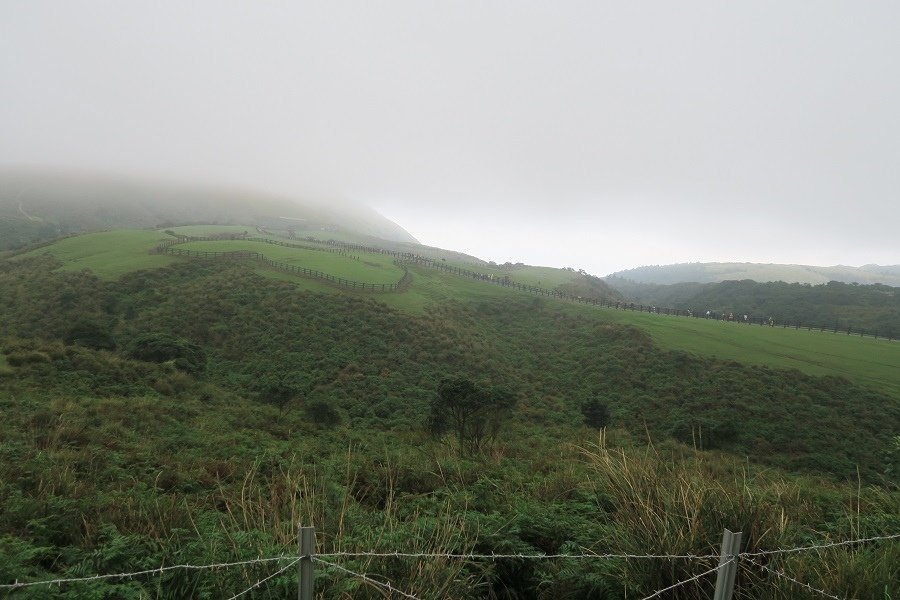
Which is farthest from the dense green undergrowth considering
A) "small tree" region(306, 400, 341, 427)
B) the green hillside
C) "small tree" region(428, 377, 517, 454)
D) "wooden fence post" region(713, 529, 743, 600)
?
the green hillside

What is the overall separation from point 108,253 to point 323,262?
26.0 meters

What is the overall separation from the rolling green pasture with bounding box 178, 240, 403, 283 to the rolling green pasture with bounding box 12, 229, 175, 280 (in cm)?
610

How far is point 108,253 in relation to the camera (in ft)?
171

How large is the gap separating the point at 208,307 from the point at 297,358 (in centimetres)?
1263

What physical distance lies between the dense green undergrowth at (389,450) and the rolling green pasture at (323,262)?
9.20 m

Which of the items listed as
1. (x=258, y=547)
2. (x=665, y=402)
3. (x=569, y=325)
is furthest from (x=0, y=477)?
(x=569, y=325)

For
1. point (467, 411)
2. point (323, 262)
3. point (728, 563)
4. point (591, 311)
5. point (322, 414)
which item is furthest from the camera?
point (323, 262)

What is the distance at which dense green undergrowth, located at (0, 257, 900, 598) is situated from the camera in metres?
4.04

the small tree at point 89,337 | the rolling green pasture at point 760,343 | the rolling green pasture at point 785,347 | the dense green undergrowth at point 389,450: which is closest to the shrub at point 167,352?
the dense green undergrowth at point 389,450

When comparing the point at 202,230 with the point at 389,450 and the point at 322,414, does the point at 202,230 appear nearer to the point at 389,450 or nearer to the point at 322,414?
the point at 322,414

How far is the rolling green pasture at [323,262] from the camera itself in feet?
173

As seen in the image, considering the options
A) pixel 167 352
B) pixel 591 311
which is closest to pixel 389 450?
pixel 167 352

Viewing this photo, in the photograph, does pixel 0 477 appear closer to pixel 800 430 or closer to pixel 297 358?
pixel 297 358

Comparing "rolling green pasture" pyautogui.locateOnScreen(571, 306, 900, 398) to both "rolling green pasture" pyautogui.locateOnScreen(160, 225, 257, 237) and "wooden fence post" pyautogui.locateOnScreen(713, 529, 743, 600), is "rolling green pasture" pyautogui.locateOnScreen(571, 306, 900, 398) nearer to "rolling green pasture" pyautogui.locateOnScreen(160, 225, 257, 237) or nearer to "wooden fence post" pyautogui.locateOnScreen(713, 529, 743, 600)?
"wooden fence post" pyautogui.locateOnScreen(713, 529, 743, 600)
